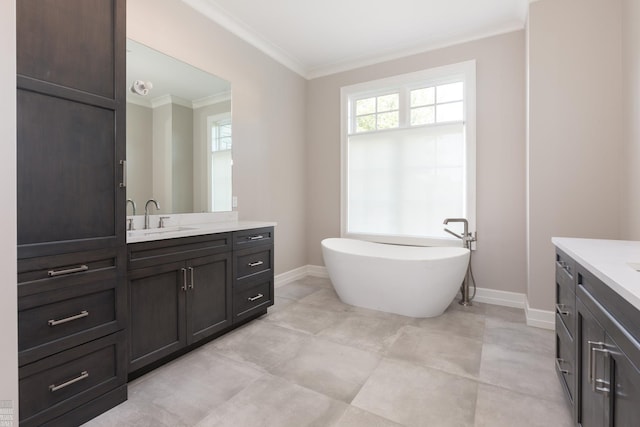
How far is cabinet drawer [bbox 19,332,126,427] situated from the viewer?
1315mm

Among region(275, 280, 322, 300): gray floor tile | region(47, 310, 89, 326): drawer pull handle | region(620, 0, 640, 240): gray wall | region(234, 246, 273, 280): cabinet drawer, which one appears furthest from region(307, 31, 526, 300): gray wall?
region(47, 310, 89, 326): drawer pull handle

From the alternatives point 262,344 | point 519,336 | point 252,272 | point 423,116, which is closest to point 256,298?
point 252,272

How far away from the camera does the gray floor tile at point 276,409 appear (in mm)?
1524

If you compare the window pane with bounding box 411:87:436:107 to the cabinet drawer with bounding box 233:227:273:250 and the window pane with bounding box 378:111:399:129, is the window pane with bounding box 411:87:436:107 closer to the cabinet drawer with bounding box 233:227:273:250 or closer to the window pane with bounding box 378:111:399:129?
the window pane with bounding box 378:111:399:129

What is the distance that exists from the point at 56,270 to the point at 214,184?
1763mm

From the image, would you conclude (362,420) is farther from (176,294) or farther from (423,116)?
(423,116)

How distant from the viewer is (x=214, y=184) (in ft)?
10.0

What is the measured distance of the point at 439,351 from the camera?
2.23 metres

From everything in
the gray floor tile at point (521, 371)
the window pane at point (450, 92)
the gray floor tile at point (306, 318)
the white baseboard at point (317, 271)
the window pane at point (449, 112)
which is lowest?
the gray floor tile at point (521, 371)

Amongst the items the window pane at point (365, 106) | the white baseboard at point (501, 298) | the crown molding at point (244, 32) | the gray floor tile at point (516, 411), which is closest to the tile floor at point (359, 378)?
the gray floor tile at point (516, 411)

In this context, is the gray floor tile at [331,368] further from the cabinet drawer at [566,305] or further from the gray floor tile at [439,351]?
the cabinet drawer at [566,305]

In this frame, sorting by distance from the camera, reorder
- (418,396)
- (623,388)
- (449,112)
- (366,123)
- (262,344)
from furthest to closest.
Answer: (366,123)
(449,112)
(262,344)
(418,396)
(623,388)

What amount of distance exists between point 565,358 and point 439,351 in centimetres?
82

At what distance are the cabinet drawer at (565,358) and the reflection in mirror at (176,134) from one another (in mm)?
2815
